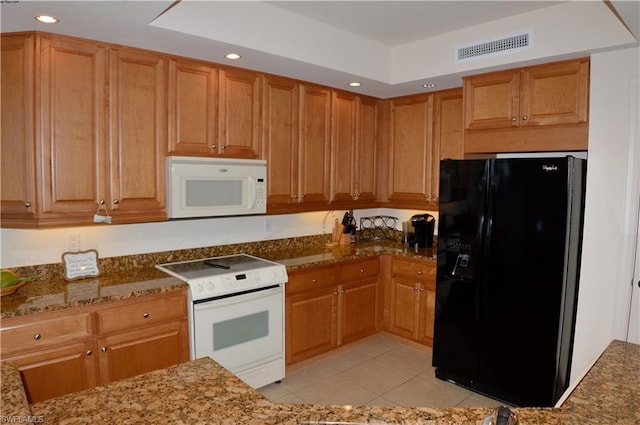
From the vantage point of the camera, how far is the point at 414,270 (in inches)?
148

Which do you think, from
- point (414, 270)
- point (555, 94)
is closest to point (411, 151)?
point (414, 270)

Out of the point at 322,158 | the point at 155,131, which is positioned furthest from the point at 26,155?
the point at 322,158

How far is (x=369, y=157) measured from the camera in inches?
167

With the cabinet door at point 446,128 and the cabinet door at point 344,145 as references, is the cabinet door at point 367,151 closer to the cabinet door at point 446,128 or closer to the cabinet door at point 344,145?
the cabinet door at point 344,145

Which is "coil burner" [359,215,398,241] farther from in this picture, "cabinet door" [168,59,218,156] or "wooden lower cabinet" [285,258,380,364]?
"cabinet door" [168,59,218,156]

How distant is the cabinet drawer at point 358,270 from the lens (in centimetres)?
365

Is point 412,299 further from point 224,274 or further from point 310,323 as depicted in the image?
point 224,274

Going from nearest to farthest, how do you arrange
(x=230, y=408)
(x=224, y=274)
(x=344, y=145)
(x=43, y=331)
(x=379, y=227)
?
(x=230, y=408)
(x=43, y=331)
(x=224, y=274)
(x=344, y=145)
(x=379, y=227)

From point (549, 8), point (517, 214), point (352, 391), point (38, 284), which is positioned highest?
point (549, 8)

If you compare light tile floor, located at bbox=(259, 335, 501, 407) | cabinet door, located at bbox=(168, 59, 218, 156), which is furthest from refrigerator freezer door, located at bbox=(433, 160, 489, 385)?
cabinet door, located at bbox=(168, 59, 218, 156)

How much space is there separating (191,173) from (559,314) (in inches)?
101

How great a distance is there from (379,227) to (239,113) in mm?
2153

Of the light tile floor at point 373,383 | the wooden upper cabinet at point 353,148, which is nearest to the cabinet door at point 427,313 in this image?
the light tile floor at point 373,383

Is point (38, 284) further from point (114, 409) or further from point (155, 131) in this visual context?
point (114, 409)
